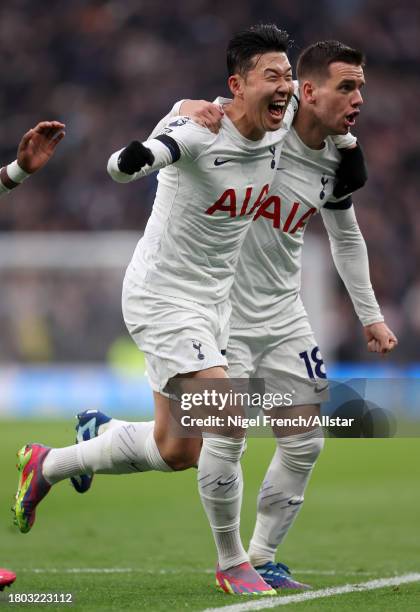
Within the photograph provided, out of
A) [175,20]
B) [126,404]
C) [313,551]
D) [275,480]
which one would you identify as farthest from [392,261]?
[275,480]

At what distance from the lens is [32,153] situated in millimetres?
5199

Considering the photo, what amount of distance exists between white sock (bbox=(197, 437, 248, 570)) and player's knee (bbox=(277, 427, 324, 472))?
1.45 ft

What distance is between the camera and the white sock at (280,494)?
5.90 meters

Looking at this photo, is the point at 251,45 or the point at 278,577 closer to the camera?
the point at 251,45

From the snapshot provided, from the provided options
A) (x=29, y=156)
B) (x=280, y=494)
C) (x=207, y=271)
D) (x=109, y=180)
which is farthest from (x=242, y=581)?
(x=109, y=180)

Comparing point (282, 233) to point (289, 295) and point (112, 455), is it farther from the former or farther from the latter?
point (112, 455)

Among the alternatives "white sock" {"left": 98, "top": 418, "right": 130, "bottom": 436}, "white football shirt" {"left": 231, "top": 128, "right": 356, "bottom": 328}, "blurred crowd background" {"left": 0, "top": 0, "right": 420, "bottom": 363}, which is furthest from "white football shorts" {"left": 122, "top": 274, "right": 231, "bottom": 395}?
"blurred crowd background" {"left": 0, "top": 0, "right": 420, "bottom": 363}

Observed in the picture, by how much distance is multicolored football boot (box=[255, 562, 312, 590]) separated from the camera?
18.7 ft

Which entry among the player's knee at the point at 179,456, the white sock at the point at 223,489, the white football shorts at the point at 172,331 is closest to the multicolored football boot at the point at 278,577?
the white sock at the point at 223,489

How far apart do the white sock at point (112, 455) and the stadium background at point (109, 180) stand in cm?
1201

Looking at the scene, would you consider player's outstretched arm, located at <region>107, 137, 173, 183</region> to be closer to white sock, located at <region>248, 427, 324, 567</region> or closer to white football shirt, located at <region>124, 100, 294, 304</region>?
white football shirt, located at <region>124, 100, 294, 304</region>

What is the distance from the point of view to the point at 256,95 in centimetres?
532

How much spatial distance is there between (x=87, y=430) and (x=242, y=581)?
114 cm

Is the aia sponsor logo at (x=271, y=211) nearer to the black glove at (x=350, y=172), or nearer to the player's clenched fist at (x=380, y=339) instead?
the black glove at (x=350, y=172)
